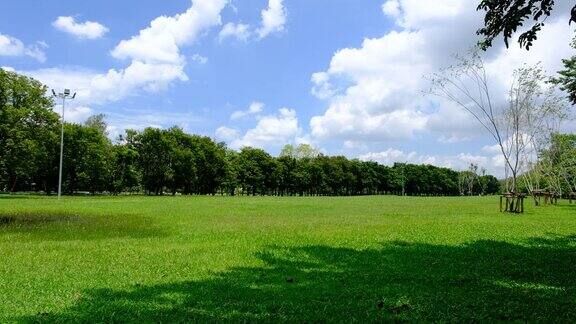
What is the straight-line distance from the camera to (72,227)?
26.6 m

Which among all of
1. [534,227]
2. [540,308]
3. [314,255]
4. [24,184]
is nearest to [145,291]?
[314,255]

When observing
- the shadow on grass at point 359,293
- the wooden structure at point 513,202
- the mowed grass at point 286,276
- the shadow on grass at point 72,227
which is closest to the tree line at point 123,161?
the shadow on grass at point 72,227

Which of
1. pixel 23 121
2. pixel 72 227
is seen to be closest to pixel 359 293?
pixel 72 227

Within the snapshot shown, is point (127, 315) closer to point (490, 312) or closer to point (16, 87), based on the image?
point (490, 312)

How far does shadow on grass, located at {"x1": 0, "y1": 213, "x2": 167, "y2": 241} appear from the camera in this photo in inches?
891

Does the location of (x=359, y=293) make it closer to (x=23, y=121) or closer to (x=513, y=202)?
(x=513, y=202)

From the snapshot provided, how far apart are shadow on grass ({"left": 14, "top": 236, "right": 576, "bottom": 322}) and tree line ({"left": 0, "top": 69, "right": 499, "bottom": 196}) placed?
6355 cm

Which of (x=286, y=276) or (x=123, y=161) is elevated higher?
(x=123, y=161)

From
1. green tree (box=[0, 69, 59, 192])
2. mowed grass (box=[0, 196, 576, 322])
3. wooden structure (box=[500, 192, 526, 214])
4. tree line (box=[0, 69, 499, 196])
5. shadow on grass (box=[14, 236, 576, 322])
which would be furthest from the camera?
tree line (box=[0, 69, 499, 196])

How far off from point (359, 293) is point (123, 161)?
359 ft

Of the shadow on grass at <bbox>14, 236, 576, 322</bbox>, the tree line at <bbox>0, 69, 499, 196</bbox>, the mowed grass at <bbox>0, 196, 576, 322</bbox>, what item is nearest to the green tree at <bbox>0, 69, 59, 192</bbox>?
the tree line at <bbox>0, 69, 499, 196</bbox>

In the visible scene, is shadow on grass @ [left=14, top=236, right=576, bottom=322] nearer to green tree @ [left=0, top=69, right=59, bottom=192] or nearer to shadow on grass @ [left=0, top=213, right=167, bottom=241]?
shadow on grass @ [left=0, top=213, right=167, bottom=241]

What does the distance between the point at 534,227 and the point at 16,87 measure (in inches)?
2744

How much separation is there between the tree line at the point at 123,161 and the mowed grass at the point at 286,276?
5272cm
